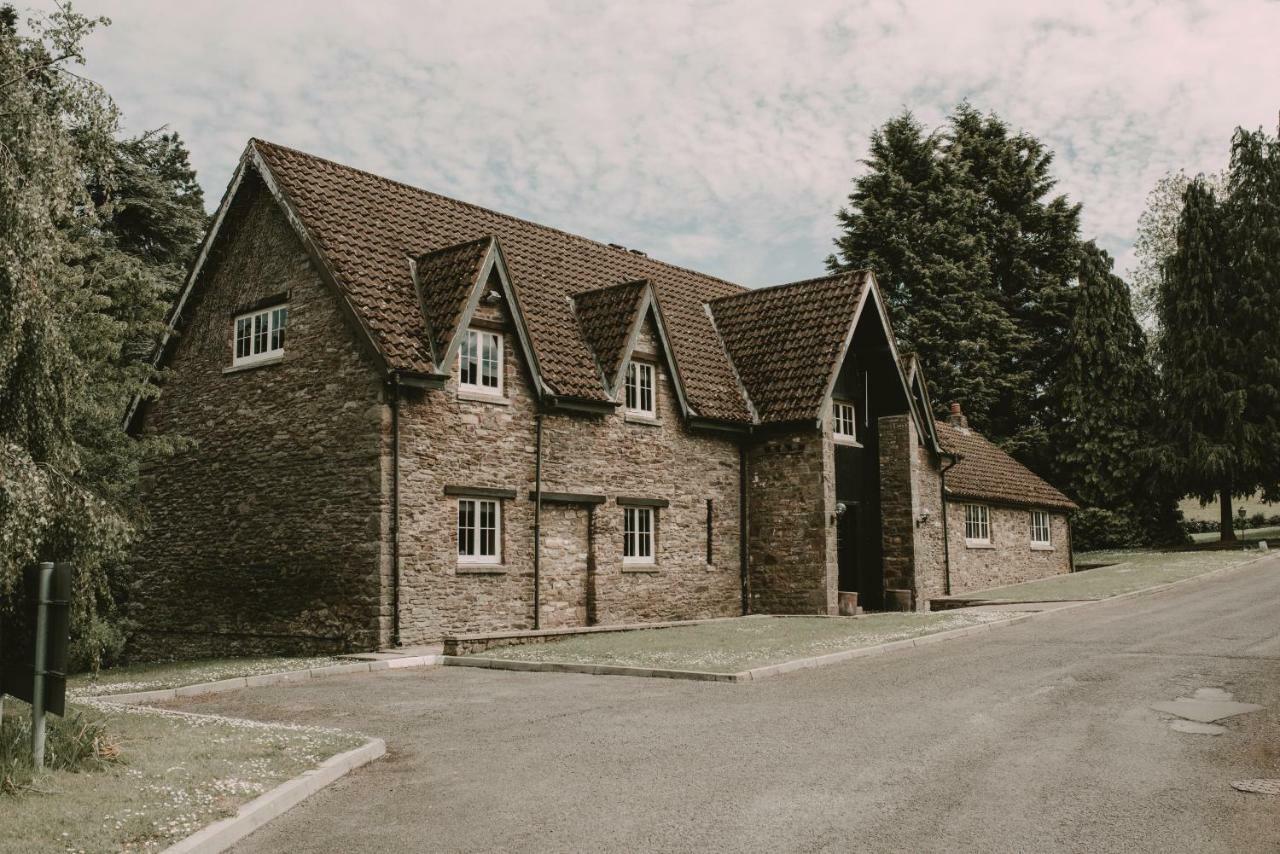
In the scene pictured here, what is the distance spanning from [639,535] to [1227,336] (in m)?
33.7

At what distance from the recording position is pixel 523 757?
9.64 m

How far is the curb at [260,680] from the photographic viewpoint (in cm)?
1390

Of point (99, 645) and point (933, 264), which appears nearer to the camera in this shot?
point (99, 645)

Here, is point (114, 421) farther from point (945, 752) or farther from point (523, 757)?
point (945, 752)

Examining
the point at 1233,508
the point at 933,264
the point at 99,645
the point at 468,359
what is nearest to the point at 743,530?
the point at 468,359

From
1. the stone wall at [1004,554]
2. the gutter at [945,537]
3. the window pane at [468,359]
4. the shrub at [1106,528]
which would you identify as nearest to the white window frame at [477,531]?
the window pane at [468,359]

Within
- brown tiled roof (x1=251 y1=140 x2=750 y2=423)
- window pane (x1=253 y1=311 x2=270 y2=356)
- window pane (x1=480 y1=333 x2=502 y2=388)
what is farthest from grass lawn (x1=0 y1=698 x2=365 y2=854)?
window pane (x1=253 y1=311 x2=270 y2=356)

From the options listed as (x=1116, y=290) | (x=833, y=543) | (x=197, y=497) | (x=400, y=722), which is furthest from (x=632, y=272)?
(x=1116, y=290)

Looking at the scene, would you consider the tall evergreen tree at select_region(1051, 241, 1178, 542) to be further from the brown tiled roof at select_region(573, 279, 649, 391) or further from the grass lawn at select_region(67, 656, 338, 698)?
the grass lawn at select_region(67, 656, 338, 698)

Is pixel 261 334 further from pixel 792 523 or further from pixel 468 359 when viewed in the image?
pixel 792 523

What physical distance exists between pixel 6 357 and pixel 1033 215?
48.7 metres

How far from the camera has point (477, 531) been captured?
20.7 meters

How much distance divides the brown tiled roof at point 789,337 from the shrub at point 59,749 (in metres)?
19.1

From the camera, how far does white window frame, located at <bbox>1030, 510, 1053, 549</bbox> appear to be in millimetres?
38969
